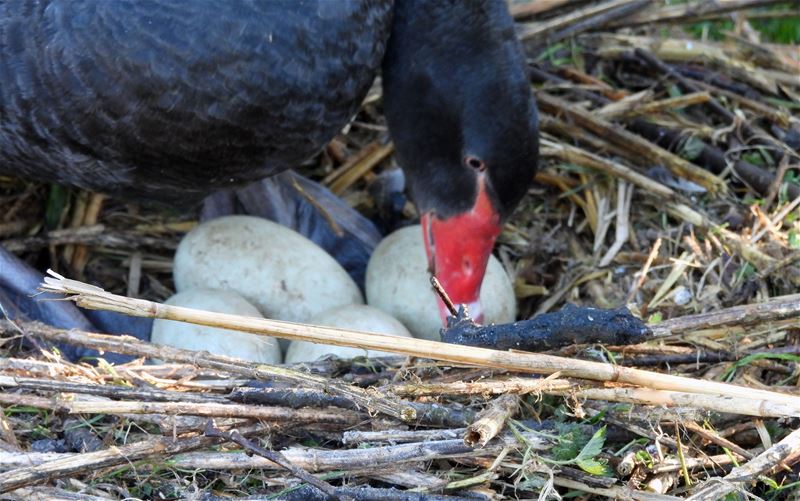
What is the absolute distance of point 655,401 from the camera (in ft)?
7.61

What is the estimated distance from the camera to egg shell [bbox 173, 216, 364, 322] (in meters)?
3.33

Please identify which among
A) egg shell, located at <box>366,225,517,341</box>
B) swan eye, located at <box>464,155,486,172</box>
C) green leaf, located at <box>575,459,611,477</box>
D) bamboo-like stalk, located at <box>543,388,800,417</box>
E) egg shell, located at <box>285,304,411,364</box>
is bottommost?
egg shell, located at <box>366,225,517,341</box>

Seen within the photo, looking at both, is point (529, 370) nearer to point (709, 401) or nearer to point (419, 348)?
point (419, 348)

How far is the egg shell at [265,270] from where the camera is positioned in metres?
3.33

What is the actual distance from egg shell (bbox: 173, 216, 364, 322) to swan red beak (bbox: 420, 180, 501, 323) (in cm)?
35

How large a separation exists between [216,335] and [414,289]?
722 mm

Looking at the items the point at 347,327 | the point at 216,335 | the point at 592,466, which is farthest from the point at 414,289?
the point at 592,466

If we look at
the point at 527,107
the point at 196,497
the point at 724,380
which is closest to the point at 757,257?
the point at 724,380

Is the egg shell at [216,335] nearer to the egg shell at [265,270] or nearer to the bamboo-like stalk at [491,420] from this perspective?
the egg shell at [265,270]

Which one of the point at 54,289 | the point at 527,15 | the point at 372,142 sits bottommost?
the point at 372,142

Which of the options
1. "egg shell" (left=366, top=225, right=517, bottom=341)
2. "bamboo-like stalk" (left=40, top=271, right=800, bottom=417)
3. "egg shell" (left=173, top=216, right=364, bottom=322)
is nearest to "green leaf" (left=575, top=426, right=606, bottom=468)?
"bamboo-like stalk" (left=40, top=271, right=800, bottom=417)

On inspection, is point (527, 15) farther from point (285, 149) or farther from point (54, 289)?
point (54, 289)

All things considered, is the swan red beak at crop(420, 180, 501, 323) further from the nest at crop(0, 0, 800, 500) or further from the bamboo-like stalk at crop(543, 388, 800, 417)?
the bamboo-like stalk at crop(543, 388, 800, 417)

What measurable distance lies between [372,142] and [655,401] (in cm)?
220
